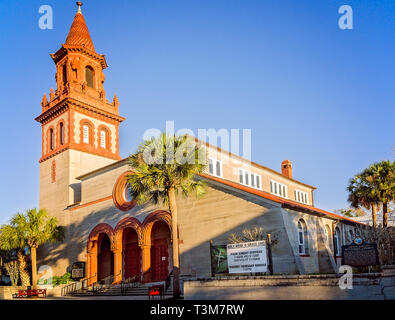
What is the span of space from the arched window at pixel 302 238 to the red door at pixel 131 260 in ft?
49.6

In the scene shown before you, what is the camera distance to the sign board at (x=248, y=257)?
19.7 m

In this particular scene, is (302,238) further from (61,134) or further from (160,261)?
(61,134)

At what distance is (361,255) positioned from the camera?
17219 mm

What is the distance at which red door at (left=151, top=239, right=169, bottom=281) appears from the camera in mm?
33250

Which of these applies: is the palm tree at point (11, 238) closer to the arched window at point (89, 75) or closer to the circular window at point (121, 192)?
the circular window at point (121, 192)

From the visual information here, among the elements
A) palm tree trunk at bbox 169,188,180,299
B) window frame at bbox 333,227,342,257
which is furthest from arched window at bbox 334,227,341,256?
palm tree trunk at bbox 169,188,180,299

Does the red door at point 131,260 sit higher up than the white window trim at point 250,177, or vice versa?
the white window trim at point 250,177

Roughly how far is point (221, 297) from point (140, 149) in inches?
393

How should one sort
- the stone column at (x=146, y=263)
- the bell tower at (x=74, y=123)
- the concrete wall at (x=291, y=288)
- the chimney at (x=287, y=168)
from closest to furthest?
the concrete wall at (x=291, y=288) < the stone column at (x=146, y=263) < the bell tower at (x=74, y=123) < the chimney at (x=287, y=168)

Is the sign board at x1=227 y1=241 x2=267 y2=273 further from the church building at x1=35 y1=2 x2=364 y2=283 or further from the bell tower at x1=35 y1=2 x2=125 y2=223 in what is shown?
the bell tower at x1=35 y1=2 x2=125 y2=223

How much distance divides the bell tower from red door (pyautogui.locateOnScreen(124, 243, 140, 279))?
29.2 feet

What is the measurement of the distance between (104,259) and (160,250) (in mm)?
7744

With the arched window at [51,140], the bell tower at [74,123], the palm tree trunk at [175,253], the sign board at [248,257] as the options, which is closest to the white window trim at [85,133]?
the bell tower at [74,123]

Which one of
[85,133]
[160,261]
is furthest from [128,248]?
[85,133]
